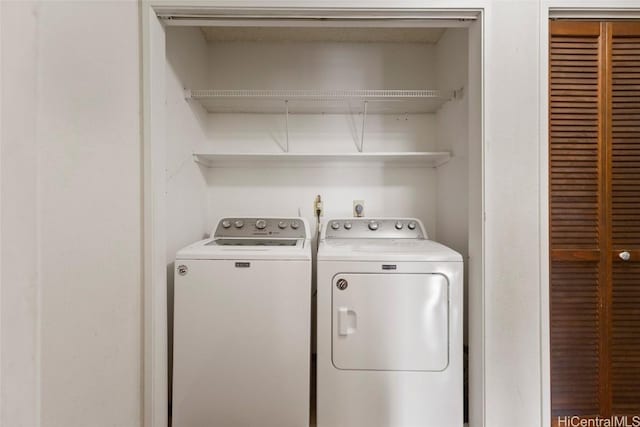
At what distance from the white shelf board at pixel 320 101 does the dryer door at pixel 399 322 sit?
1.14 m

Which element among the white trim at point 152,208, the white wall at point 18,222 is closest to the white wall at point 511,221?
the white trim at point 152,208

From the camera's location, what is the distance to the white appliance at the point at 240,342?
1.54 metres

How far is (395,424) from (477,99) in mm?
1634

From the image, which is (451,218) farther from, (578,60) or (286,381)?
(286,381)

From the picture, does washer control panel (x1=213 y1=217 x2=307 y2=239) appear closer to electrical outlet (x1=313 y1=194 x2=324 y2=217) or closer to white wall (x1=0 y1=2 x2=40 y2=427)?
electrical outlet (x1=313 y1=194 x2=324 y2=217)

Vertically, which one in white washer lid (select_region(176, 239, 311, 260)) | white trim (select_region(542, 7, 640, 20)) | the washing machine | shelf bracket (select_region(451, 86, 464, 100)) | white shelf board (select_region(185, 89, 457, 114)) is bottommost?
the washing machine

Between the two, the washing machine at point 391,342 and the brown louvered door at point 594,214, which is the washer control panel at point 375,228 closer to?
the washing machine at point 391,342

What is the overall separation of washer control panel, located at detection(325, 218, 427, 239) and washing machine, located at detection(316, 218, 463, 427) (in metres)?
0.58

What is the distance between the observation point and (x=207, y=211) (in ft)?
7.64

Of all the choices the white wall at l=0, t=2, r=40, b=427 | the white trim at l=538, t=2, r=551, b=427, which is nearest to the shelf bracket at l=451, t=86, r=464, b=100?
the white trim at l=538, t=2, r=551, b=427

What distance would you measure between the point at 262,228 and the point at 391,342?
3.51ft

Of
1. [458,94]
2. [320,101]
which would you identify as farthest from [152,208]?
[458,94]

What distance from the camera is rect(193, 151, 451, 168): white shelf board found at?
203 centimetres

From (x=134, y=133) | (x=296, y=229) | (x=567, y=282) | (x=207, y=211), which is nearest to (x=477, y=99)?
(x=567, y=282)
